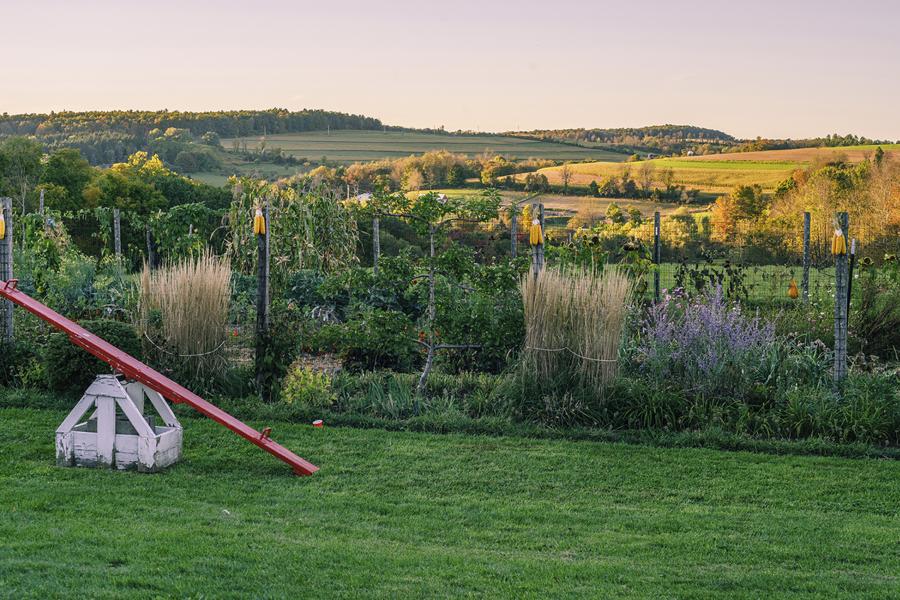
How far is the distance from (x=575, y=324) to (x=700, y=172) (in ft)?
81.7

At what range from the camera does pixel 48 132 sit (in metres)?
35.3

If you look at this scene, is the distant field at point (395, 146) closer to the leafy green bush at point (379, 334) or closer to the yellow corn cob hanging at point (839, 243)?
the leafy green bush at point (379, 334)

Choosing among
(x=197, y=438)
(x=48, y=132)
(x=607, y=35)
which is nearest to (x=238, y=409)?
(x=197, y=438)

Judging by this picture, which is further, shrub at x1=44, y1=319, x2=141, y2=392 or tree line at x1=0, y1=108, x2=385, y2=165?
tree line at x1=0, y1=108, x2=385, y2=165

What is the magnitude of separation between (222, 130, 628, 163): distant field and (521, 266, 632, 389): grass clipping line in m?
27.5

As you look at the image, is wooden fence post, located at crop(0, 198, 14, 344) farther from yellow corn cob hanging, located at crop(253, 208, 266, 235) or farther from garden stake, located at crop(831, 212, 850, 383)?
garden stake, located at crop(831, 212, 850, 383)

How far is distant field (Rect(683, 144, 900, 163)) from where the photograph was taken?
3256 centimetres

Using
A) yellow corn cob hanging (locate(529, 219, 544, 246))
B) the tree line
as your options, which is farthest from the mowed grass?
the tree line

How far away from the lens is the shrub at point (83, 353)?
7418mm

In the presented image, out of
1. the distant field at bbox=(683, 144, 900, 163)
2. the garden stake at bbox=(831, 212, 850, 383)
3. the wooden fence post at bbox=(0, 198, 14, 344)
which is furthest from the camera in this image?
the distant field at bbox=(683, 144, 900, 163)

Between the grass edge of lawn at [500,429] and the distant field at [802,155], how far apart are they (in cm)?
2801

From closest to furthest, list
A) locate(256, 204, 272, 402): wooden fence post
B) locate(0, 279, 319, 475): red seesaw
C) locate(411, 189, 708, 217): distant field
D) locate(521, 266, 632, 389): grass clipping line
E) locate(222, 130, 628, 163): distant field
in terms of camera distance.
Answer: locate(0, 279, 319, 475): red seesaw → locate(521, 266, 632, 389): grass clipping line → locate(256, 204, 272, 402): wooden fence post → locate(411, 189, 708, 217): distant field → locate(222, 130, 628, 163): distant field

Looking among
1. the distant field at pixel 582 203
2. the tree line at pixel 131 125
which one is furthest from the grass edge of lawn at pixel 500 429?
the tree line at pixel 131 125

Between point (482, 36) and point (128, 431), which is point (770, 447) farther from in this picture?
point (482, 36)
